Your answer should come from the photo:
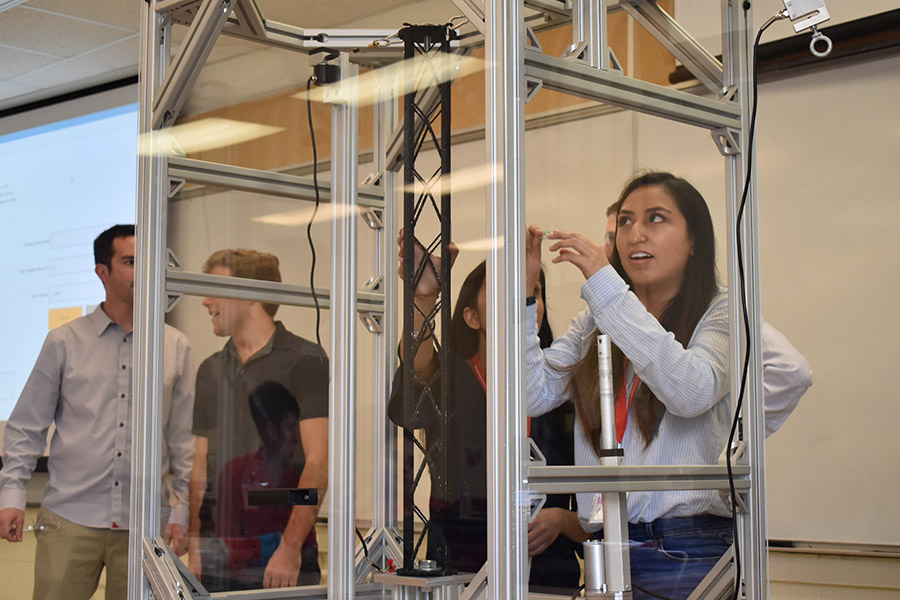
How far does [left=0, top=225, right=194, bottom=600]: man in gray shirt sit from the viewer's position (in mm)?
3330

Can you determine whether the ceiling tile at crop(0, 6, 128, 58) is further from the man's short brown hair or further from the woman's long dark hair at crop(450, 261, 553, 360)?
the woman's long dark hair at crop(450, 261, 553, 360)

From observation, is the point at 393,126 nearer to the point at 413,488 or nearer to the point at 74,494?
the point at 413,488

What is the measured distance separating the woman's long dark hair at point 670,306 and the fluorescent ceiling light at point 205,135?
116 centimetres

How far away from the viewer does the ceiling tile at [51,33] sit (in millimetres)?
4543

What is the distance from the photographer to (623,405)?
1873 mm

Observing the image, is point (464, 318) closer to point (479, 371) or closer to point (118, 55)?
point (479, 371)

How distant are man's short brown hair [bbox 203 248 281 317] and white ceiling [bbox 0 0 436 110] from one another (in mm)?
2187

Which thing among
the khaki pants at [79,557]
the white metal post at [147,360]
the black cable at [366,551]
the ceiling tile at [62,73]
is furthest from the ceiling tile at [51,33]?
the black cable at [366,551]

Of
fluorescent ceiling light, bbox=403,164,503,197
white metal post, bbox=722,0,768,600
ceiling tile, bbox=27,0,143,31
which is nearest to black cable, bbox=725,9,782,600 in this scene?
white metal post, bbox=722,0,768,600

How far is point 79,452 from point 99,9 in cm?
209

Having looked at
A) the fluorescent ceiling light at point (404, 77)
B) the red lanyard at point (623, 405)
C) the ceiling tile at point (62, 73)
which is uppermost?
the ceiling tile at point (62, 73)

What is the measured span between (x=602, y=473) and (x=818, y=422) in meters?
0.56

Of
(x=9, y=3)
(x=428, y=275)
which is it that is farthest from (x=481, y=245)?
(x=9, y=3)

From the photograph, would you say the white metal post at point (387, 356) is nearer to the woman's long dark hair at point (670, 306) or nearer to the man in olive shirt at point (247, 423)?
the man in olive shirt at point (247, 423)
